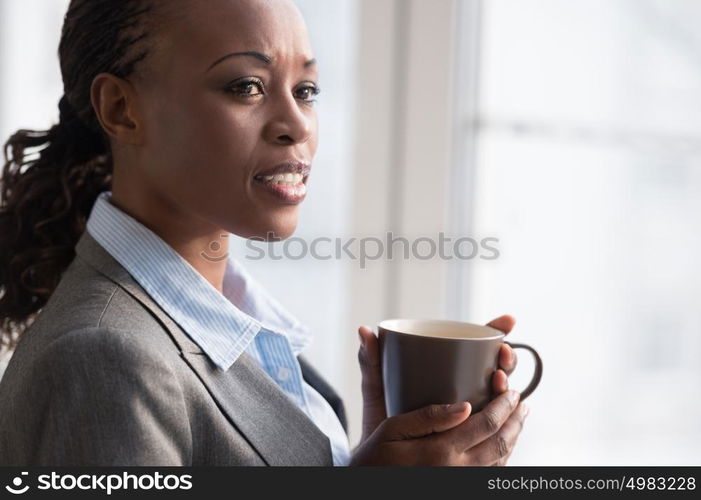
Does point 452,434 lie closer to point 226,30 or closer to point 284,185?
point 284,185

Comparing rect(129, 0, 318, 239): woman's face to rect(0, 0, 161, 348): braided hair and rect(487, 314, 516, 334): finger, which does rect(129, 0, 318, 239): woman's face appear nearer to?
rect(0, 0, 161, 348): braided hair

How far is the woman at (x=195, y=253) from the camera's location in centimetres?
68

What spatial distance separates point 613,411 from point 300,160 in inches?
43.5

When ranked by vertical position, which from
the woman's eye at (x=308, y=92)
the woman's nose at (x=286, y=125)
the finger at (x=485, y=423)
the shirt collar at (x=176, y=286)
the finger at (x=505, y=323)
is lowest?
the finger at (x=485, y=423)

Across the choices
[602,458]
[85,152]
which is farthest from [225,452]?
[602,458]

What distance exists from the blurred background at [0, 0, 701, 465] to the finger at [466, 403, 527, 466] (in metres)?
0.75

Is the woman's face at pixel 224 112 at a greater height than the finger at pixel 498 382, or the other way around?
the woman's face at pixel 224 112

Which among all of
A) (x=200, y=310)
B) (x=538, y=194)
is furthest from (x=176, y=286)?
(x=538, y=194)

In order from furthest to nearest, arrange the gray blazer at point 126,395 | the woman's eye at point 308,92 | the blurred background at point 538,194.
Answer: the blurred background at point 538,194
the woman's eye at point 308,92
the gray blazer at point 126,395

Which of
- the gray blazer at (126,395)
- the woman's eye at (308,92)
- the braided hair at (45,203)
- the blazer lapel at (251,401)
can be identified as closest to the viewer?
the gray blazer at (126,395)

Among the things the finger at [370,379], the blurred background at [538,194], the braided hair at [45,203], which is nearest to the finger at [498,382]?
the finger at [370,379]

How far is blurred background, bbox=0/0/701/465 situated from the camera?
60.5 inches

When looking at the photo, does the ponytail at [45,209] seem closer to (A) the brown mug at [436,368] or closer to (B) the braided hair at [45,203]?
(B) the braided hair at [45,203]

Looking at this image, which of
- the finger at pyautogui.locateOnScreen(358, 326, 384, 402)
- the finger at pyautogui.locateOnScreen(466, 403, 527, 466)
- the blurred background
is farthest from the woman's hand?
the blurred background
